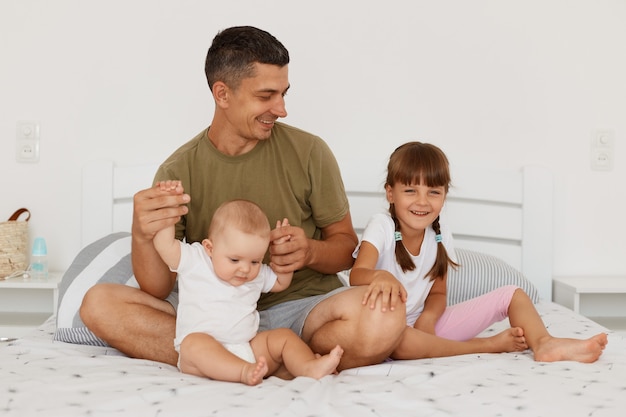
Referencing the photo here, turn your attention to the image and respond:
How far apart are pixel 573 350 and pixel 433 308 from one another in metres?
0.37

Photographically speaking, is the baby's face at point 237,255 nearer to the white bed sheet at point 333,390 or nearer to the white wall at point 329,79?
the white bed sheet at point 333,390

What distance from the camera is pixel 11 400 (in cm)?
133

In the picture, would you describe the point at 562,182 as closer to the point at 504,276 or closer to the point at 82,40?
the point at 504,276

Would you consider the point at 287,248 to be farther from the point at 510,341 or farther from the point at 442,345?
the point at 510,341

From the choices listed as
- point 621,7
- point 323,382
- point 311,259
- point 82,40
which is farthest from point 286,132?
point 621,7

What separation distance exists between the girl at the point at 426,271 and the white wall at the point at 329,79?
0.73 meters

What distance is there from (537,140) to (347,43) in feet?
2.49

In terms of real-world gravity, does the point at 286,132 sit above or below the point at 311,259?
above

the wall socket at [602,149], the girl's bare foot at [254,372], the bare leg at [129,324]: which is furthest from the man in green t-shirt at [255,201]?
the wall socket at [602,149]

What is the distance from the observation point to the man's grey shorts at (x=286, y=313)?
175 cm

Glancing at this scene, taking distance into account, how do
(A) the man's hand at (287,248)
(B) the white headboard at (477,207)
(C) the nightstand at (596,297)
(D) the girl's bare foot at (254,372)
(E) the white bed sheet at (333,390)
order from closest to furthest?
(E) the white bed sheet at (333,390) < (D) the girl's bare foot at (254,372) < (A) the man's hand at (287,248) < (C) the nightstand at (596,297) < (B) the white headboard at (477,207)

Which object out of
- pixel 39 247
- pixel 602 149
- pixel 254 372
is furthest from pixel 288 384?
pixel 602 149

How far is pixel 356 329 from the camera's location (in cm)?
157

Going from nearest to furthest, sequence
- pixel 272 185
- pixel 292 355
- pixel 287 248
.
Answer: pixel 292 355 → pixel 287 248 → pixel 272 185
